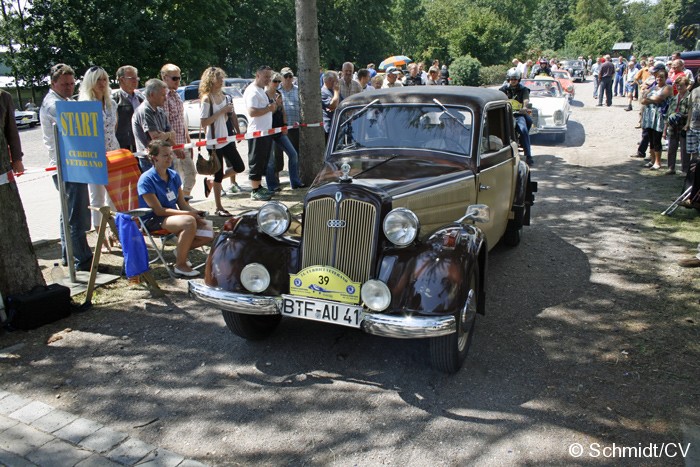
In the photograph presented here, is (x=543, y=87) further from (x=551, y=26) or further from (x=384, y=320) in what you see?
(x=551, y=26)

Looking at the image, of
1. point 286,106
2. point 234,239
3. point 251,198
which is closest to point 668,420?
point 234,239

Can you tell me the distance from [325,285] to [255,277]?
0.54 m

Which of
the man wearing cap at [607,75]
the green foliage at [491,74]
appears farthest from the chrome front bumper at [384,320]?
the green foliage at [491,74]

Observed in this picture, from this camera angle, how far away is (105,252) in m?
6.99

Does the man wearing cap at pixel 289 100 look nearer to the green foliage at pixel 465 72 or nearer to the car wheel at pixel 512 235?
the car wheel at pixel 512 235

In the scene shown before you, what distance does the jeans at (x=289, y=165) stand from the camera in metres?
9.93

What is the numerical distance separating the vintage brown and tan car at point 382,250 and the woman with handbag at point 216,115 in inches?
143

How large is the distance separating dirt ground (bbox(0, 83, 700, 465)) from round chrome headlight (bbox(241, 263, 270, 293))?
24.3 inches

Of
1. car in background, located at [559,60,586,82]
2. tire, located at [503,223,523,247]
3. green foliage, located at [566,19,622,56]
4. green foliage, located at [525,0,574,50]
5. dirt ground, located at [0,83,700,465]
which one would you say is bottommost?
dirt ground, located at [0,83,700,465]

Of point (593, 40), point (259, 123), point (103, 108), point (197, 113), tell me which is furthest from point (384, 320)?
point (593, 40)

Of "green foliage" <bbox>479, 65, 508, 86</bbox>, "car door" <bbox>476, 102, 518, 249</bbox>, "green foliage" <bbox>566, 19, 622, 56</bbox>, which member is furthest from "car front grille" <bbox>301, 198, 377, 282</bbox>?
"green foliage" <bbox>566, 19, 622, 56</bbox>

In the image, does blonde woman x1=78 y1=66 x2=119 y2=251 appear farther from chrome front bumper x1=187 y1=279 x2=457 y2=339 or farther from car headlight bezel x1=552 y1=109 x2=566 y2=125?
car headlight bezel x1=552 y1=109 x2=566 y2=125

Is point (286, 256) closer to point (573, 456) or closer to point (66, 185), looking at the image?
point (573, 456)

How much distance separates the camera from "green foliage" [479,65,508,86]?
36178mm
